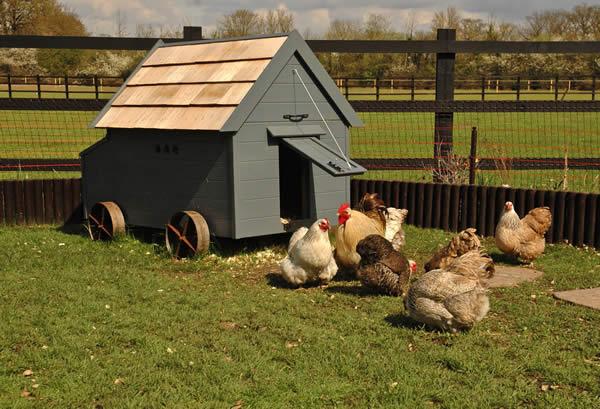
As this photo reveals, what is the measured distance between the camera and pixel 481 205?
451 inches

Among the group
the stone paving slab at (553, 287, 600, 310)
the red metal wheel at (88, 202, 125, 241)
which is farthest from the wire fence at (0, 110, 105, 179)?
the stone paving slab at (553, 287, 600, 310)

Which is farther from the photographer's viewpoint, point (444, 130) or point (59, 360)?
point (444, 130)

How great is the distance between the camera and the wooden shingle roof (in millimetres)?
9648

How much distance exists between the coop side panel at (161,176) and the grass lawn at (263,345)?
1101 mm

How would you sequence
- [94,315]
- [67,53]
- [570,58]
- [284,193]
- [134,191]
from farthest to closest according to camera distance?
[570,58]
[67,53]
[284,193]
[134,191]
[94,315]

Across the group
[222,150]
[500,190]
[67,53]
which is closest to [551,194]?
[500,190]

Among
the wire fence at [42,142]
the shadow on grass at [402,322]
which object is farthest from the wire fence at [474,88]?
the shadow on grass at [402,322]

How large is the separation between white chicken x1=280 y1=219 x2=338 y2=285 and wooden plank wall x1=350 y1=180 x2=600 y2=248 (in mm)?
3934

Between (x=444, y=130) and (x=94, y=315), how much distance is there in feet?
27.8

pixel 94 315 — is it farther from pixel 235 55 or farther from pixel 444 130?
pixel 444 130

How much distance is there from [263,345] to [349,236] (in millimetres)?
2863

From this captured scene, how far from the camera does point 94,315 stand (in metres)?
7.18

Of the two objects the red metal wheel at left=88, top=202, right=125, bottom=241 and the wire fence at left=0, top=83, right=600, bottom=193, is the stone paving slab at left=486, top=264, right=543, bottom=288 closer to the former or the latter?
the wire fence at left=0, top=83, right=600, bottom=193

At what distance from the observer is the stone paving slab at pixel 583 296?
7.54m
